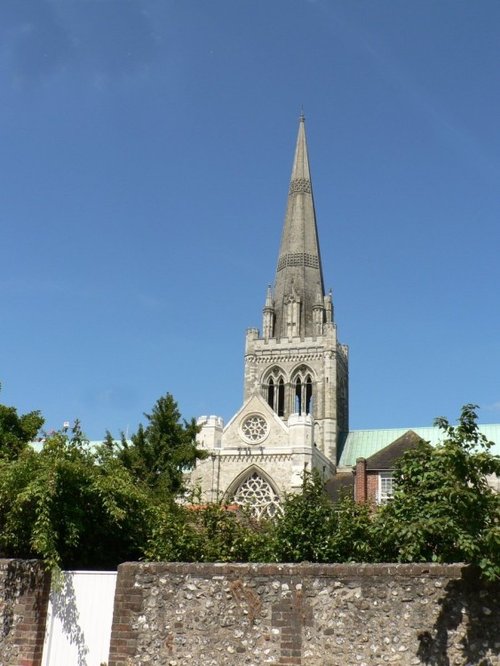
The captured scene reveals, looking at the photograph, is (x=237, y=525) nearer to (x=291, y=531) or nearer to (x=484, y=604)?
(x=291, y=531)

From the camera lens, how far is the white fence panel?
11.0 m

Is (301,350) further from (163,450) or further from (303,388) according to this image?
(163,450)

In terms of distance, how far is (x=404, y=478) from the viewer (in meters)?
16.6

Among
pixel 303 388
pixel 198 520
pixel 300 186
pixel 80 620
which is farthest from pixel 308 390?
pixel 80 620

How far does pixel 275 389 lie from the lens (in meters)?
61.6

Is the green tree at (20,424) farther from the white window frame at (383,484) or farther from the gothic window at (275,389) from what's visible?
the gothic window at (275,389)

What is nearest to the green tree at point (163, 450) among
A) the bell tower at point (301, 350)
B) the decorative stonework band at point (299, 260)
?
the bell tower at point (301, 350)

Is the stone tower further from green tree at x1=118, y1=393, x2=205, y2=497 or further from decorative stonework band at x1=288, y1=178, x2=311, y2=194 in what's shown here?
green tree at x1=118, y1=393, x2=205, y2=497

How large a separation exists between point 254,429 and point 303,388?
13534 millimetres

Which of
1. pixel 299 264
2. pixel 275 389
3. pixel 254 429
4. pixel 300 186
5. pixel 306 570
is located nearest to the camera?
pixel 306 570

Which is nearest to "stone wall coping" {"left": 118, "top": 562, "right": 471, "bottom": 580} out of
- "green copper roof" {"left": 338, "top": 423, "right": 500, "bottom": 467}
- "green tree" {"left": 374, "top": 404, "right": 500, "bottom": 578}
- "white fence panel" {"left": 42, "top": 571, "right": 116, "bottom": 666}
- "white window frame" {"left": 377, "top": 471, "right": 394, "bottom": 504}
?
"green tree" {"left": 374, "top": 404, "right": 500, "bottom": 578}

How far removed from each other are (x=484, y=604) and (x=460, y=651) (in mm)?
654

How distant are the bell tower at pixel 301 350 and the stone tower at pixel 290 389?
84 mm

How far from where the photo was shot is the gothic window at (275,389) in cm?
6097
